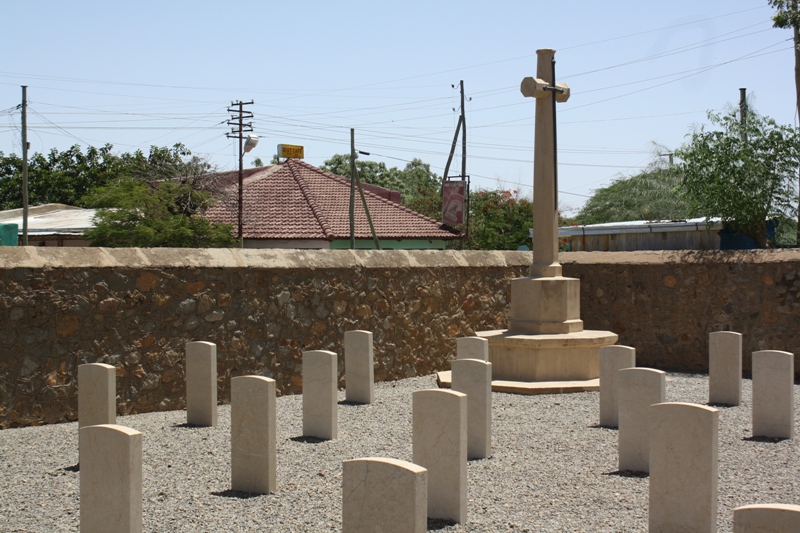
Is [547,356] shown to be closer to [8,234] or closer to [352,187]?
[8,234]

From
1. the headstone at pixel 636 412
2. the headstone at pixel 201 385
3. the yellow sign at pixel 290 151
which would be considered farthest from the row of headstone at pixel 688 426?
the yellow sign at pixel 290 151

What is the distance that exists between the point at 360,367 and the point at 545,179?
3829 millimetres

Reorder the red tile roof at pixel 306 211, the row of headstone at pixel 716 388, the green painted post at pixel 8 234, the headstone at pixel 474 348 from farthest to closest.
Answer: the red tile roof at pixel 306 211 → the green painted post at pixel 8 234 → the headstone at pixel 474 348 → the row of headstone at pixel 716 388

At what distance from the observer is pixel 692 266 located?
13.5 metres

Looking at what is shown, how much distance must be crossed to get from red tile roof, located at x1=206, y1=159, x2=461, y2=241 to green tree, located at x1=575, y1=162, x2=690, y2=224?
9.06 metres

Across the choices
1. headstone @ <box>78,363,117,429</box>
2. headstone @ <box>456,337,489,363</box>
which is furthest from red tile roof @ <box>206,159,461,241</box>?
headstone @ <box>78,363,117,429</box>

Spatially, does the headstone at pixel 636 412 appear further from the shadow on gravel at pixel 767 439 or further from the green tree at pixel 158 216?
the green tree at pixel 158 216

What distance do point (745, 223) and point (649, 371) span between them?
8.16 m

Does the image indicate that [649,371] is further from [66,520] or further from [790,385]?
[66,520]

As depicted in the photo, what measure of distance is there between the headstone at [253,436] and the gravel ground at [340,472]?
0.13 metres

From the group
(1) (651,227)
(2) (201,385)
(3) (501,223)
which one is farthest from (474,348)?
(3) (501,223)

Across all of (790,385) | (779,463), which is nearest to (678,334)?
(790,385)

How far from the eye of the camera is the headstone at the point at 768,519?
134 inches

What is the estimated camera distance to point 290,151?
40.9m
